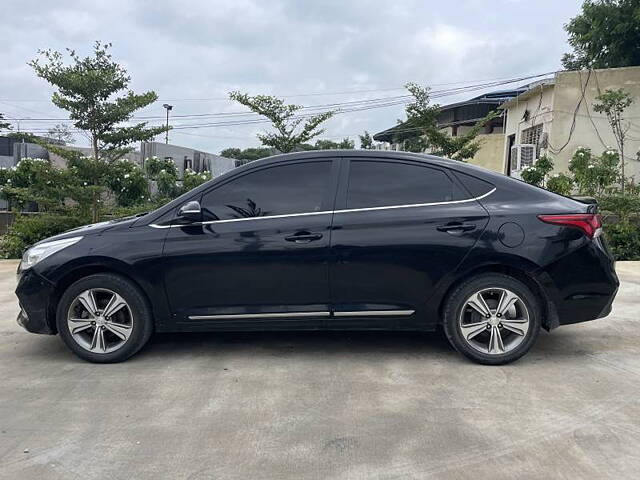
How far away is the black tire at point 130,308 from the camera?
14.2ft

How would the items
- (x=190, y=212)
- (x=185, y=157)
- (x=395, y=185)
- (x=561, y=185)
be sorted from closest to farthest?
(x=190, y=212), (x=395, y=185), (x=561, y=185), (x=185, y=157)

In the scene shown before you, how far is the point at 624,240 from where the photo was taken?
9766 mm

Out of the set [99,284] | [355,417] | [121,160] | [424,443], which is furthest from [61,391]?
[121,160]

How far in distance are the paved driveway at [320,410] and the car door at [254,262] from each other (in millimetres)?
432

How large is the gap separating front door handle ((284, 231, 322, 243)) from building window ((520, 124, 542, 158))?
41.3 ft

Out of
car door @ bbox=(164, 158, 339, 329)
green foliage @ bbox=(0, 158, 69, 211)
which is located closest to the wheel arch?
car door @ bbox=(164, 158, 339, 329)

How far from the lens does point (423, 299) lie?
169 inches

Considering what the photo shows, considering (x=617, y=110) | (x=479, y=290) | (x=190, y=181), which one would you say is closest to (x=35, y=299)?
(x=479, y=290)

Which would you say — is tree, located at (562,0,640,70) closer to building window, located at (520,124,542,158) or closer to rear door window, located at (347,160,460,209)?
building window, located at (520,124,542,158)

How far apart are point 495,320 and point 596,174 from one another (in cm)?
746

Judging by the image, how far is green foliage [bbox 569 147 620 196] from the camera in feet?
34.0

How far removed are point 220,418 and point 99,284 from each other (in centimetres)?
161

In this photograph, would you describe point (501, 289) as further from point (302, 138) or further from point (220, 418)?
point (302, 138)

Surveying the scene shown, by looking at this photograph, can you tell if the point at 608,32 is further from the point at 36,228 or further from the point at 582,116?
the point at 36,228
